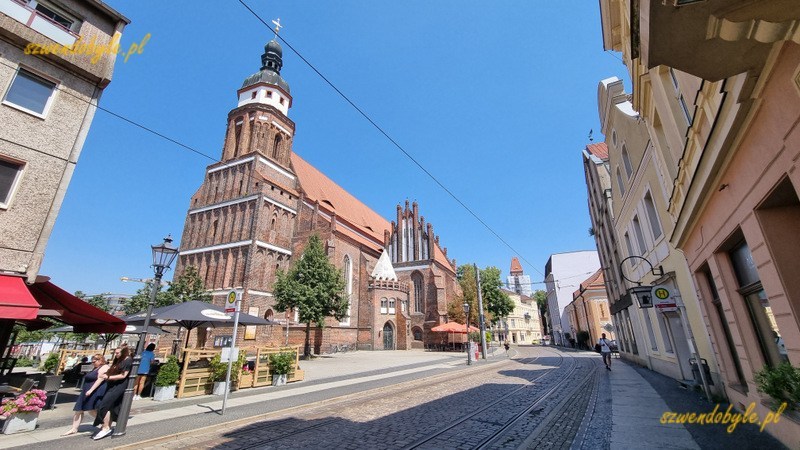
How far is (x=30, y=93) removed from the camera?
8859mm

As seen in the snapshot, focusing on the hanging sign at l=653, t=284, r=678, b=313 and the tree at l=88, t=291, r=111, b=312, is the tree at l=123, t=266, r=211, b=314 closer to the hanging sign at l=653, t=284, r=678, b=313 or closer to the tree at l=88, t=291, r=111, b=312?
the tree at l=88, t=291, r=111, b=312

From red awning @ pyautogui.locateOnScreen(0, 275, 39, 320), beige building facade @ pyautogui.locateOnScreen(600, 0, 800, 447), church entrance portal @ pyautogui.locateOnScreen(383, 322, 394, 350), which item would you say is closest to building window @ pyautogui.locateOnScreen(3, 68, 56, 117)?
red awning @ pyautogui.locateOnScreen(0, 275, 39, 320)

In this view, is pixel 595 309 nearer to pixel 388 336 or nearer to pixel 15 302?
pixel 388 336

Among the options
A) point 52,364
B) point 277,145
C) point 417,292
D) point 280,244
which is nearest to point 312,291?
point 280,244

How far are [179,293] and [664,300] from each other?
32.2 metres

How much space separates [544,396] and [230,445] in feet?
27.7

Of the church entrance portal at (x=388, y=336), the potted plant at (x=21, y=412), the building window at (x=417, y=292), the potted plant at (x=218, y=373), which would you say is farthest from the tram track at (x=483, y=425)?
the building window at (x=417, y=292)

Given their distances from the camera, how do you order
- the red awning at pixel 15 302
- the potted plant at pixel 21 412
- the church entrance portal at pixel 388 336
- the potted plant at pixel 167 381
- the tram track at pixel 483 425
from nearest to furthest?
the tram track at pixel 483 425, the potted plant at pixel 21 412, the red awning at pixel 15 302, the potted plant at pixel 167 381, the church entrance portal at pixel 388 336

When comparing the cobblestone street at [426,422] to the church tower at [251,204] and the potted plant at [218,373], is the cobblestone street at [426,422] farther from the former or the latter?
the church tower at [251,204]

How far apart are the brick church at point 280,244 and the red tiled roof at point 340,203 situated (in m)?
0.37

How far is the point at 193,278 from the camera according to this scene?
2925 centimetres

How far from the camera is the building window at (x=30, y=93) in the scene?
857cm

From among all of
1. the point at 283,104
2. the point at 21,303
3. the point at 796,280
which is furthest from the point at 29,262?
the point at 283,104

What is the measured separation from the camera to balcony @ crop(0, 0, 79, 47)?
8.70m
